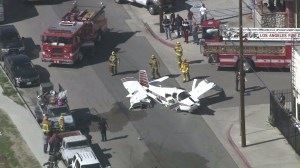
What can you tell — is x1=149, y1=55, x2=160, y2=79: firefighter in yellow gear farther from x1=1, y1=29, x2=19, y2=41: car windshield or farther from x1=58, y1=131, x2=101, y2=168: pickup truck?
x1=1, y1=29, x2=19, y2=41: car windshield

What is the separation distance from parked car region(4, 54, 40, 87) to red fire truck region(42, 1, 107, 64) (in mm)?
1795

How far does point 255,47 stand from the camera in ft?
191

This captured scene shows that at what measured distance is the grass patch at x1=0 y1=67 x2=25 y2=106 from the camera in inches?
2210

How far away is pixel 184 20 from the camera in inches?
2618

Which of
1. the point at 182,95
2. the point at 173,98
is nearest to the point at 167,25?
the point at 173,98

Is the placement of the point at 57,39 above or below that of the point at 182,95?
above

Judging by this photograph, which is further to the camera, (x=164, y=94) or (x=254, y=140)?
(x=164, y=94)

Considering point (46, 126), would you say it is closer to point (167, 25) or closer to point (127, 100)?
point (127, 100)

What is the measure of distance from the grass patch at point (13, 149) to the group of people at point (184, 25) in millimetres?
16173

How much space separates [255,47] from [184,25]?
292 inches

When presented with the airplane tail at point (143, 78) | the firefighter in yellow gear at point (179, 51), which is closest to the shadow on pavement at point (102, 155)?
the airplane tail at point (143, 78)

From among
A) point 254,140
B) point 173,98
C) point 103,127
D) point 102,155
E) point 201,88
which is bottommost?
point 254,140

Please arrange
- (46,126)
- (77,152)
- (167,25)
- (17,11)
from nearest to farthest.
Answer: (77,152)
(46,126)
(167,25)
(17,11)

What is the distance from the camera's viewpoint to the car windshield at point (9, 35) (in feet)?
208
